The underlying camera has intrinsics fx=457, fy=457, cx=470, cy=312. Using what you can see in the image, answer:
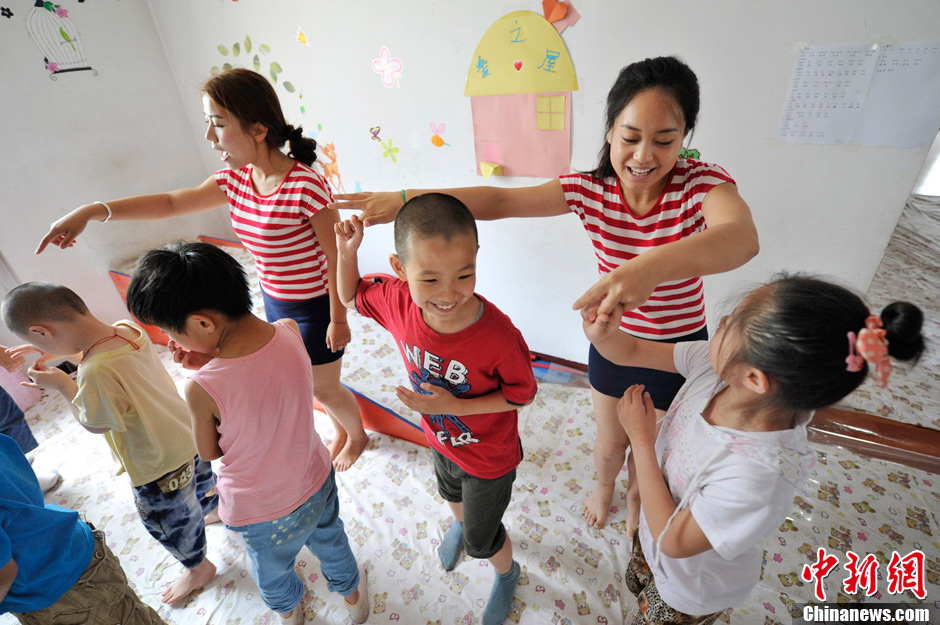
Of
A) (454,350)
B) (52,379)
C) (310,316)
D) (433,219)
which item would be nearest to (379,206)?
(433,219)

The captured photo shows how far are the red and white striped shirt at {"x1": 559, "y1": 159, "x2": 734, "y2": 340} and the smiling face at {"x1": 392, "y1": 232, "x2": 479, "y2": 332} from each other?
36cm

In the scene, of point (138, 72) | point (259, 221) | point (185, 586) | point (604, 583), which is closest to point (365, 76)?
point (259, 221)

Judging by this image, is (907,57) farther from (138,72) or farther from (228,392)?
(138,72)

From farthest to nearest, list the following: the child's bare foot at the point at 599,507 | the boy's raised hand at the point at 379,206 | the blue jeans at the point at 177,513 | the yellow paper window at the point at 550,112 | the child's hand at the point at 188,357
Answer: the yellow paper window at the point at 550,112
the child's bare foot at the point at 599,507
the blue jeans at the point at 177,513
the boy's raised hand at the point at 379,206
the child's hand at the point at 188,357

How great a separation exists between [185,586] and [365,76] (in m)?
2.16

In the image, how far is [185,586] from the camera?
145 centimetres

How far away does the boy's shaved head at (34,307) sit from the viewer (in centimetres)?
111

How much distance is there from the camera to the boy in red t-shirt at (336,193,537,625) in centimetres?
83

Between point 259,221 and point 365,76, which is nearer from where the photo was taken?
point 259,221

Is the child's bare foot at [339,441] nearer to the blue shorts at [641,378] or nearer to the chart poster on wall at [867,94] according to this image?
the blue shorts at [641,378]

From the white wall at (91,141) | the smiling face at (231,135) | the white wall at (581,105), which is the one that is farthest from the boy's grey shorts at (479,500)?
the white wall at (91,141)

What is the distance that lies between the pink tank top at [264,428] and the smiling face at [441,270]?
0.32 meters

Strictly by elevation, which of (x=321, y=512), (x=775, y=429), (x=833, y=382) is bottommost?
(x=321, y=512)

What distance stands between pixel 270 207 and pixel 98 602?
1008mm
